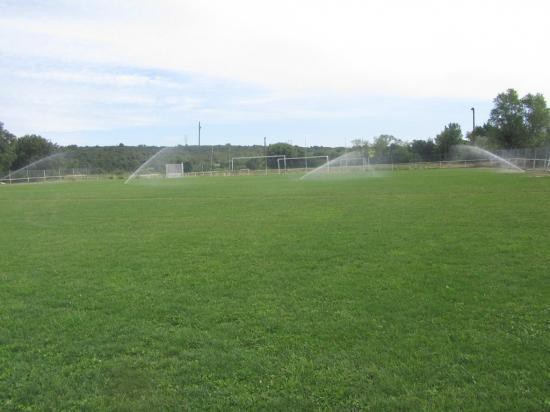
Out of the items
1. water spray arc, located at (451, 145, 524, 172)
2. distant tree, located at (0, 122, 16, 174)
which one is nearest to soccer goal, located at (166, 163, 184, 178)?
distant tree, located at (0, 122, 16, 174)

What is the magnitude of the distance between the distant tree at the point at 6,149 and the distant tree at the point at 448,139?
67.1 metres

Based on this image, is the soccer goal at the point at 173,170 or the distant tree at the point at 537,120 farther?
the distant tree at the point at 537,120

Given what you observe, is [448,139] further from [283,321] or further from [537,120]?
[283,321]

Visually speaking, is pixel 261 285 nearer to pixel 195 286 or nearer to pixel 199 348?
pixel 195 286

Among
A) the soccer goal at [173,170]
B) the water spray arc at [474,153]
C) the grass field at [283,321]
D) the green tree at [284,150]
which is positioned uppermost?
the green tree at [284,150]

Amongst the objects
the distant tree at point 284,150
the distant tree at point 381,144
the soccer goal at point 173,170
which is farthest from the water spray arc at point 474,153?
the soccer goal at point 173,170

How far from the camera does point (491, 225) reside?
39.5 ft

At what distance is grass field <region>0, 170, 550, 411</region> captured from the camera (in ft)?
13.4

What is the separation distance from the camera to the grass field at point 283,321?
4078 millimetres

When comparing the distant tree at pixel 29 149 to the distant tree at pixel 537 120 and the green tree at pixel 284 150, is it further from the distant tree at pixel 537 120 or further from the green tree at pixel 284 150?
the distant tree at pixel 537 120

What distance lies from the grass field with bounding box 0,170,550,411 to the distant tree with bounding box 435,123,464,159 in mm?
71645

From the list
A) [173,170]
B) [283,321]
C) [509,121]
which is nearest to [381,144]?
[509,121]

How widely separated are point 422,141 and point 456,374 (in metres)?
86.4

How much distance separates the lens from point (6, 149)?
75.4 metres
